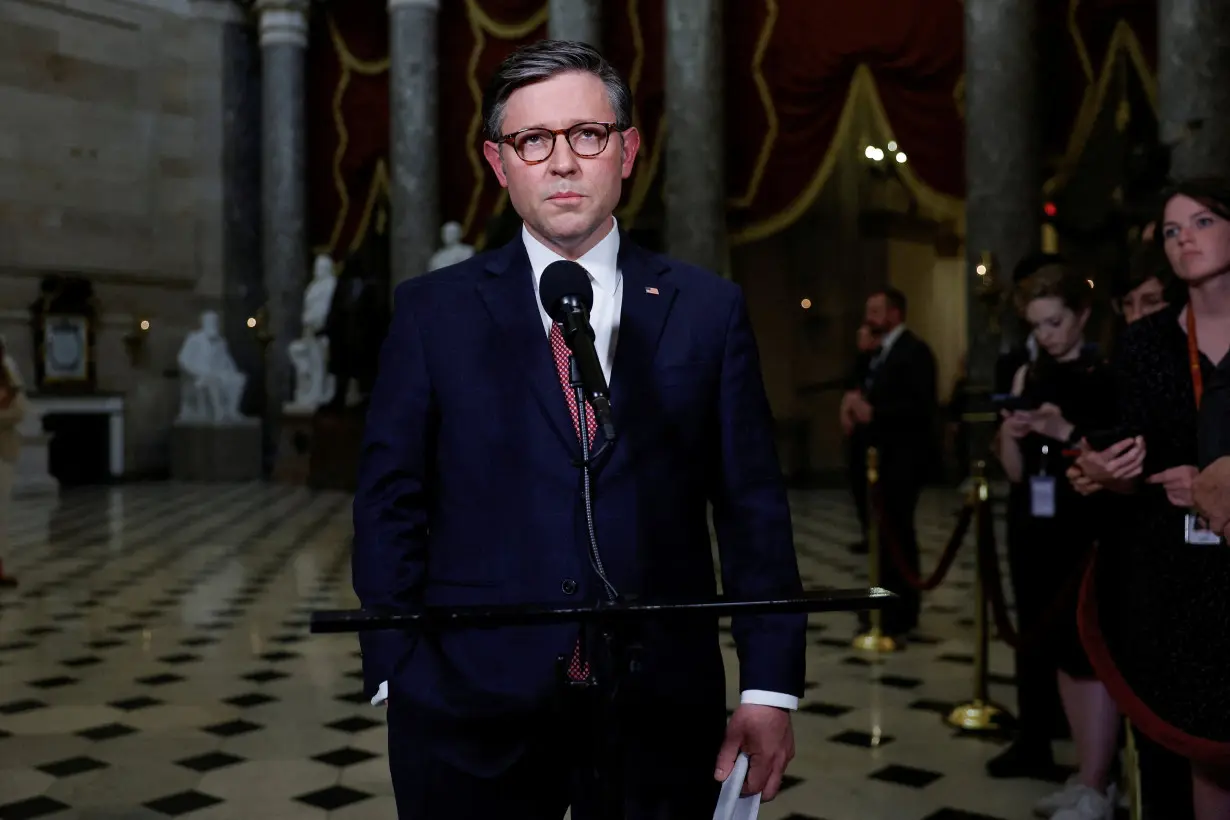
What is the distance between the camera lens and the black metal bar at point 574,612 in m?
1.51

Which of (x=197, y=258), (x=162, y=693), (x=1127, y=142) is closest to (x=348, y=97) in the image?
(x=197, y=258)

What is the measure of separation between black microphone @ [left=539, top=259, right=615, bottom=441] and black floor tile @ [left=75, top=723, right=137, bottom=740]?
178 inches

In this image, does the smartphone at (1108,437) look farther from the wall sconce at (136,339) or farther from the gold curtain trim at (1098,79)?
the wall sconce at (136,339)

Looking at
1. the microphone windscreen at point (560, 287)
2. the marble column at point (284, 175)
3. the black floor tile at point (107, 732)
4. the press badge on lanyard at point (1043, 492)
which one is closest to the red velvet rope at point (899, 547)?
the press badge on lanyard at point (1043, 492)

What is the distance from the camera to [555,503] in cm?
192

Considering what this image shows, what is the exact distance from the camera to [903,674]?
6324 millimetres

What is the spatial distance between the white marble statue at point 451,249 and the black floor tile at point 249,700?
11125 millimetres

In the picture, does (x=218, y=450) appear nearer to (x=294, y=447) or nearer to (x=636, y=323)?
(x=294, y=447)

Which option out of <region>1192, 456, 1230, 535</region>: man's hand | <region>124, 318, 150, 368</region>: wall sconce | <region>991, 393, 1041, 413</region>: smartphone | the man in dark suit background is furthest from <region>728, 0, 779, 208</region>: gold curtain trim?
<region>1192, 456, 1230, 535</region>: man's hand

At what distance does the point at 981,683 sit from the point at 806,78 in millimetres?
10987

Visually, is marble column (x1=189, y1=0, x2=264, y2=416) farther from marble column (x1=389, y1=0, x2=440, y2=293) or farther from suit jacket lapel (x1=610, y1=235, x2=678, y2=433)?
suit jacket lapel (x1=610, y1=235, x2=678, y2=433)

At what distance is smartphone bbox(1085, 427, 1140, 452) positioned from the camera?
2.92 metres

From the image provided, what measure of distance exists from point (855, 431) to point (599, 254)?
6.79 meters

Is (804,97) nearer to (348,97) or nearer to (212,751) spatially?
(348,97)
